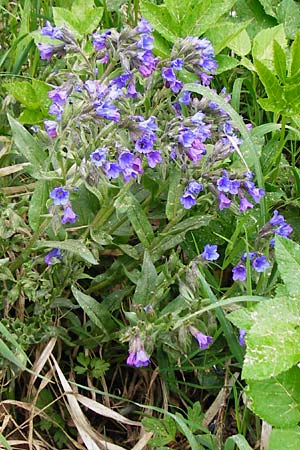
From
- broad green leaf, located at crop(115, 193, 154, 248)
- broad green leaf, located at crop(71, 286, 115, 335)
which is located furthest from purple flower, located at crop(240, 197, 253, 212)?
broad green leaf, located at crop(71, 286, 115, 335)

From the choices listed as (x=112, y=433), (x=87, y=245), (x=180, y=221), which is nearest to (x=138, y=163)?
(x=87, y=245)

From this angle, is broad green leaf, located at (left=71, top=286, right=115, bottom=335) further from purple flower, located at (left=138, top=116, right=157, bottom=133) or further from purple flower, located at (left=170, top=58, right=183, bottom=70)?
purple flower, located at (left=170, top=58, right=183, bottom=70)

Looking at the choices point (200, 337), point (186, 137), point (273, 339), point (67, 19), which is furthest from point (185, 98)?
point (273, 339)

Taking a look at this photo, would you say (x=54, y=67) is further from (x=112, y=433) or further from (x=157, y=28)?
(x=112, y=433)

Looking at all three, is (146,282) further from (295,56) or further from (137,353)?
(295,56)

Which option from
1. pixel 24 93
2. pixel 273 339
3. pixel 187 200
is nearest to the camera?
pixel 273 339

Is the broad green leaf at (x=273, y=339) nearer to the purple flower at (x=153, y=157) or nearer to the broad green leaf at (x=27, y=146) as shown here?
the purple flower at (x=153, y=157)
